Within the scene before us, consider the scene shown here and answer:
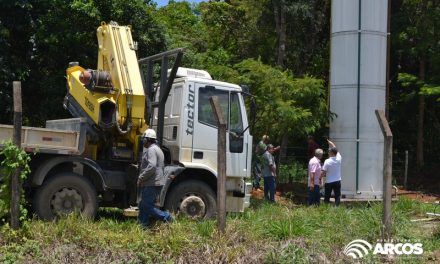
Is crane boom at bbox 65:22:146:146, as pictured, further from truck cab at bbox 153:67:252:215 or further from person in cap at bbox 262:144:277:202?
person in cap at bbox 262:144:277:202

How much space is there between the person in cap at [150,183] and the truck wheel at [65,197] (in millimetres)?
969

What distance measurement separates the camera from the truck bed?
9594mm

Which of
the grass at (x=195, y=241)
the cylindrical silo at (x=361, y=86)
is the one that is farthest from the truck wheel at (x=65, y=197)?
the cylindrical silo at (x=361, y=86)

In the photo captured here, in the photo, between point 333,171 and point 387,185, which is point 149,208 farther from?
point 333,171

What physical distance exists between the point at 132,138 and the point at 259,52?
1623 cm

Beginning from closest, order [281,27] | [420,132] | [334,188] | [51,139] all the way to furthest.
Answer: [51,139] → [334,188] → [281,27] → [420,132]

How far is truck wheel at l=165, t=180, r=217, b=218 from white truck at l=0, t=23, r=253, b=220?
0.02 meters

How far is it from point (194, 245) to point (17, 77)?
11.5 m

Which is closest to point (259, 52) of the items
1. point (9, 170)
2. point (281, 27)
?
point (281, 27)

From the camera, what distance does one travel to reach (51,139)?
1001 cm

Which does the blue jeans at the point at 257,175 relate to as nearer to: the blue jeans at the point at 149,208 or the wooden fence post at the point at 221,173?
the blue jeans at the point at 149,208

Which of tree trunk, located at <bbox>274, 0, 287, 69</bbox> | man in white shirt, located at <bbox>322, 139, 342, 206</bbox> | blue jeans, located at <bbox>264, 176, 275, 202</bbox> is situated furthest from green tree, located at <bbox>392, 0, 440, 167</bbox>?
blue jeans, located at <bbox>264, 176, 275, 202</bbox>

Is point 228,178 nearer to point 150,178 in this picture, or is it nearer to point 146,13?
point 150,178

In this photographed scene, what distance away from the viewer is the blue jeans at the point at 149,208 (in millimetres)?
9805
